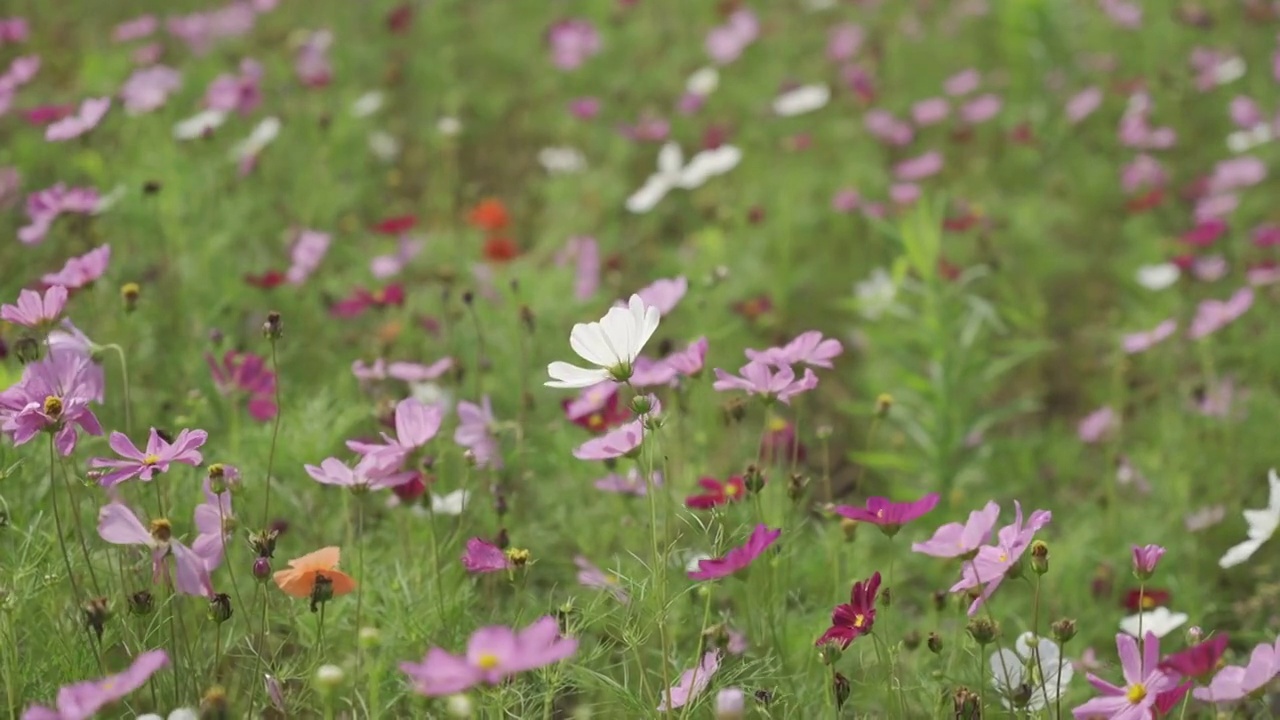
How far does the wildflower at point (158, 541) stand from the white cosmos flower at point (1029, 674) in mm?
827

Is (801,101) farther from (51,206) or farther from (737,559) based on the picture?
(737,559)

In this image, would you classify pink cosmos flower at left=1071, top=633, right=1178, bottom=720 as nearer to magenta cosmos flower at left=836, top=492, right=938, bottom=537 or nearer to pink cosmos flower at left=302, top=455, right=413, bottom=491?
magenta cosmos flower at left=836, top=492, right=938, bottom=537

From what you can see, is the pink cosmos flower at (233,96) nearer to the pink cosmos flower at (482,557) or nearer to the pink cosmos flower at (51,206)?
the pink cosmos flower at (51,206)

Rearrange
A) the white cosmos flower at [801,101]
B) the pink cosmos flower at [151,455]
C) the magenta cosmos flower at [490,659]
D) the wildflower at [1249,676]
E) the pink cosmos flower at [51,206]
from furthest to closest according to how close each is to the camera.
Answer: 1. the white cosmos flower at [801,101]
2. the pink cosmos flower at [51,206]
3. the pink cosmos flower at [151,455]
4. the wildflower at [1249,676]
5. the magenta cosmos flower at [490,659]

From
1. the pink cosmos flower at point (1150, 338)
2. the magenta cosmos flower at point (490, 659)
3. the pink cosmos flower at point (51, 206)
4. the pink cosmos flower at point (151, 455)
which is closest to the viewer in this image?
the magenta cosmos flower at point (490, 659)

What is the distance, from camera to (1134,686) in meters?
1.23

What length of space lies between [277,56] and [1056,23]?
2418 millimetres

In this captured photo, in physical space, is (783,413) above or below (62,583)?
below

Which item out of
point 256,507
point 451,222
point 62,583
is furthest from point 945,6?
point 62,583

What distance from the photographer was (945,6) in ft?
15.6


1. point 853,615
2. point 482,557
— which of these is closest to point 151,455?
point 482,557

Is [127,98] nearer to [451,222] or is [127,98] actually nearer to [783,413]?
[451,222]

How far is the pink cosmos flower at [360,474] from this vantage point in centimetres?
136

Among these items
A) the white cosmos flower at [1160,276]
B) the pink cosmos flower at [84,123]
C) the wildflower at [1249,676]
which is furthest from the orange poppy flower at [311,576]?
the white cosmos flower at [1160,276]
